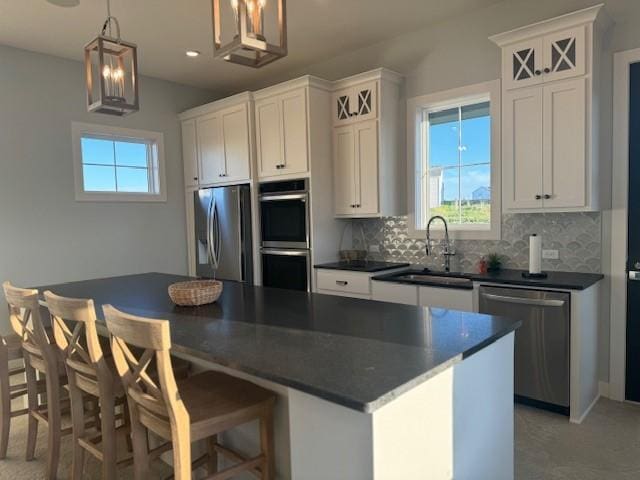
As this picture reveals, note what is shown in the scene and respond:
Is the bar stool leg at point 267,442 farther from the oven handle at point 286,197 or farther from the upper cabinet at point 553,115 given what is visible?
the oven handle at point 286,197

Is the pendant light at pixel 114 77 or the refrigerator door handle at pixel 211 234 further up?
the pendant light at pixel 114 77

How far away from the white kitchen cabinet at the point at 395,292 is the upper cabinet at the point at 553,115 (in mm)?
937

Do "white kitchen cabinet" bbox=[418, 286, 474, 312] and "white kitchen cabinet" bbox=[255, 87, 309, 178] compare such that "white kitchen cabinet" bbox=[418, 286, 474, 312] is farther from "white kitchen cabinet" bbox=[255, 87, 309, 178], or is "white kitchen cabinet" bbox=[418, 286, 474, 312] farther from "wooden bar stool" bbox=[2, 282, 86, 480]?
"wooden bar stool" bbox=[2, 282, 86, 480]

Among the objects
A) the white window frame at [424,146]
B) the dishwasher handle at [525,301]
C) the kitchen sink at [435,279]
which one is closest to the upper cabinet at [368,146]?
the white window frame at [424,146]

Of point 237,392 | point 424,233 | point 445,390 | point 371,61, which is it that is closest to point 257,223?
point 424,233

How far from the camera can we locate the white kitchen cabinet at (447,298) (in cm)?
324

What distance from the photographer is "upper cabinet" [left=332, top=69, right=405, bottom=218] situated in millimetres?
4008

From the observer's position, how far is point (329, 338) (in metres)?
1.67

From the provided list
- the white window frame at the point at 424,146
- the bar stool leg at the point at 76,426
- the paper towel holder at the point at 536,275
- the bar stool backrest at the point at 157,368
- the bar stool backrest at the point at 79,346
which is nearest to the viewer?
the bar stool backrest at the point at 157,368

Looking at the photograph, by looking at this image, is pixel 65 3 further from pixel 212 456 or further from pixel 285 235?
pixel 212 456

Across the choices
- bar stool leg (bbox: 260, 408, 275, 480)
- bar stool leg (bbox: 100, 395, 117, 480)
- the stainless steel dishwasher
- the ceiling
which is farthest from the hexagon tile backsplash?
bar stool leg (bbox: 100, 395, 117, 480)

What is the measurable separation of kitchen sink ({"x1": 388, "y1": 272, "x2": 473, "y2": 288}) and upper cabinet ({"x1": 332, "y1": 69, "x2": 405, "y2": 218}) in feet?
1.98

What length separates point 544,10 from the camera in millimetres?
3365

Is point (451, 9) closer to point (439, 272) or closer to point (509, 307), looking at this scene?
point (439, 272)
